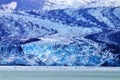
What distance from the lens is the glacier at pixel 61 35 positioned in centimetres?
758

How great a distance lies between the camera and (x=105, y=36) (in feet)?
26.8

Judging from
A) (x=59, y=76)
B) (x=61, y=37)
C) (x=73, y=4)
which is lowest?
(x=59, y=76)

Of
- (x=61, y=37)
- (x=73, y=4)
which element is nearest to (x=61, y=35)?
(x=61, y=37)

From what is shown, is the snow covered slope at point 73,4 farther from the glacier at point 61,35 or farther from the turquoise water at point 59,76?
the turquoise water at point 59,76

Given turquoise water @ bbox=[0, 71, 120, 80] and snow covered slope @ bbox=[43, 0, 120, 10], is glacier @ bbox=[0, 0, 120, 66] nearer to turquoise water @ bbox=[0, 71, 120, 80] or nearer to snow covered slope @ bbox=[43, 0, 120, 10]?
snow covered slope @ bbox=[43, 0, 120, 10]

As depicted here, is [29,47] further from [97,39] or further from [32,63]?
[97,39]

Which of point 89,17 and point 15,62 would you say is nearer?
point 15,62

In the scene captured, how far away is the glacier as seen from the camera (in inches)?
299

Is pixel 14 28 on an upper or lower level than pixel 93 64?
upper

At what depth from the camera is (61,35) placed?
27.1ft

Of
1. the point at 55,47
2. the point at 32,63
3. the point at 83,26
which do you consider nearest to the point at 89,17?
the point at 83,26

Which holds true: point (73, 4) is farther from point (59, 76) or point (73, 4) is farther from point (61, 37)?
point (59, 76)

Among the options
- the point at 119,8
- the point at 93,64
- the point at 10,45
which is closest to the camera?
the point at 93,64

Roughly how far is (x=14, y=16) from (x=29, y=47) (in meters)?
1.28
